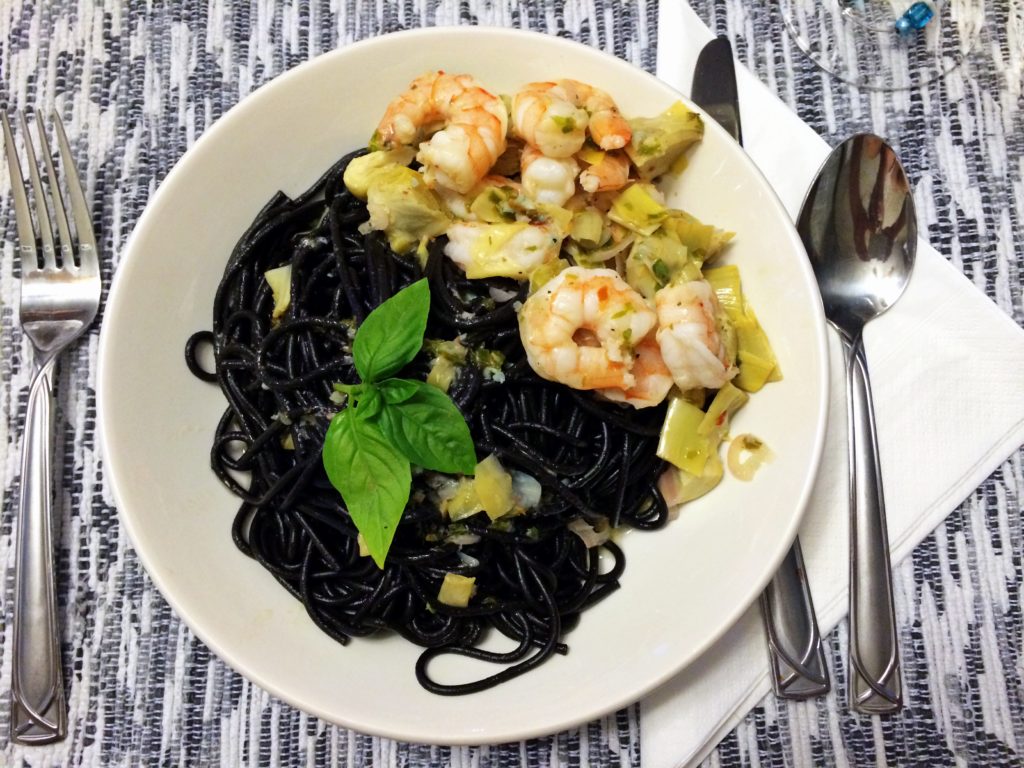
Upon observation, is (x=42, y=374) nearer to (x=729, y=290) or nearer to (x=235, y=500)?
(x=235, y=500)

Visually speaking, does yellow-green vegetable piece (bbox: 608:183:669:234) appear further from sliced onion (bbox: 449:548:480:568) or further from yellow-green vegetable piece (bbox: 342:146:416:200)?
sliced onion (bbox: 449:548:480:568)

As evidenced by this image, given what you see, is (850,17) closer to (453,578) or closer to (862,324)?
(862,324)

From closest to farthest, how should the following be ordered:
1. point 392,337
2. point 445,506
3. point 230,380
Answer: point 392,337, point 445,506, point 230,380

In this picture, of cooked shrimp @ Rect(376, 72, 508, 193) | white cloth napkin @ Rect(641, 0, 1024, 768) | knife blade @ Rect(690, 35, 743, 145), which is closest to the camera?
cooked shrimp @ Rect(376, 72, 508, 193)

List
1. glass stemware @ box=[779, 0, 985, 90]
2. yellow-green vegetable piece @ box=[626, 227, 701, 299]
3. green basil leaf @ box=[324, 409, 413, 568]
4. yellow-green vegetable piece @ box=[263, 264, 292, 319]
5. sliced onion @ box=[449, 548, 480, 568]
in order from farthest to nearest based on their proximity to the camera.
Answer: glass stemware @ box=[779, 0, 985, 90] < yellow-green vegetable piece @ box=[263, 264, 292, 319] < sliced onion @ box=[449, 548, 480, 568] < yellow-green vegetable piece @ box=[626, 227, 701, 299] < green basil leaf @ box=[324, 409, 413, 568]

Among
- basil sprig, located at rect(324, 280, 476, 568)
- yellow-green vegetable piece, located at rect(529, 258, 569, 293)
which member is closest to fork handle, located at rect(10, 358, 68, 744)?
basil sprig, located at rect(324, 280, 476, 568)

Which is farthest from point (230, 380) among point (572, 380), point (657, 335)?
point (657, 335)

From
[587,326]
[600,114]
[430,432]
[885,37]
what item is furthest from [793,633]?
[885,37]
